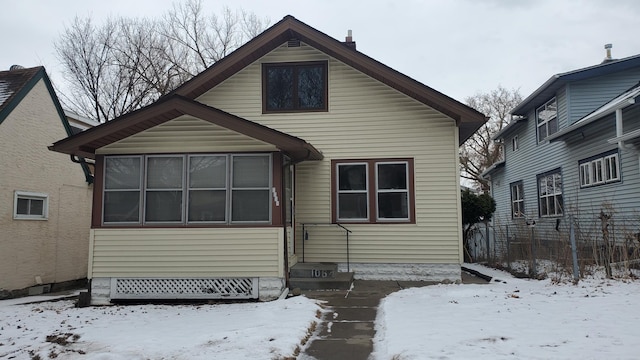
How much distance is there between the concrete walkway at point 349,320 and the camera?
5.27 m

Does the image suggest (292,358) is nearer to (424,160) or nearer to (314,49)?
(424,160)

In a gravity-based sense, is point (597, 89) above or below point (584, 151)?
above

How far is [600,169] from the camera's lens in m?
12.5

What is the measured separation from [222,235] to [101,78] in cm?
1900

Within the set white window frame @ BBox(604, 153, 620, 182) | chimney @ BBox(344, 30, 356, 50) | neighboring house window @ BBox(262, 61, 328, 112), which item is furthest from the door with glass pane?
white window frame @ BBox(604, 153, 620, 182)

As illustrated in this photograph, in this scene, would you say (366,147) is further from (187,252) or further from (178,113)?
(187,252)

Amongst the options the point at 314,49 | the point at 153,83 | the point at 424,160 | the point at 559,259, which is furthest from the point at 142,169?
the point at 153,83

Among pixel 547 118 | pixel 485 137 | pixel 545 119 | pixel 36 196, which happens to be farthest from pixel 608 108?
pixel 485 137

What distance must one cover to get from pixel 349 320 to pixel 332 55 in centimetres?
649

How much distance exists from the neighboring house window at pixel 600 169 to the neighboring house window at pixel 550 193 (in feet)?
4.39

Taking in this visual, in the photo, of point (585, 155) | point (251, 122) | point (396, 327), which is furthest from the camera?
point (585, 155)

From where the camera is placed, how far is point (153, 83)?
2381 cm

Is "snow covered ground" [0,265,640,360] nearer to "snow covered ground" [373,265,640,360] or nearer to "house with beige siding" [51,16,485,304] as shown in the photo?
"snow covered ground" [373,265,640,360]

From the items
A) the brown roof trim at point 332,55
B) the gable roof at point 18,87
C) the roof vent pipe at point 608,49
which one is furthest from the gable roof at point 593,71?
the gable roof at point 18,87
